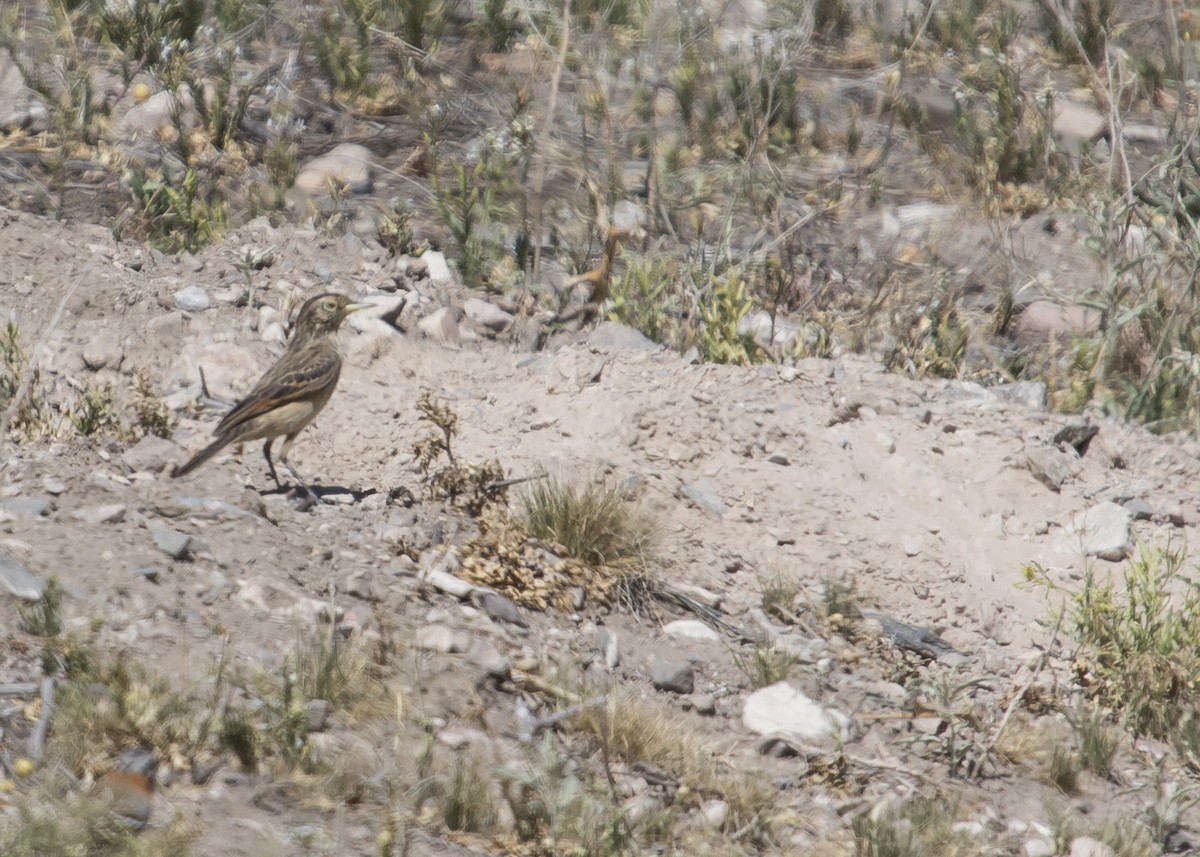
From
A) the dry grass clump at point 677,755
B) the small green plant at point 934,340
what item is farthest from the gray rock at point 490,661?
the small green plant at point 934,340

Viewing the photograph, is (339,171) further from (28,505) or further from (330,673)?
(330,673)

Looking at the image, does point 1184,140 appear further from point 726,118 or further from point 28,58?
point 28,58

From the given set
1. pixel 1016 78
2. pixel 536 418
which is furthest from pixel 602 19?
pixel 536 418

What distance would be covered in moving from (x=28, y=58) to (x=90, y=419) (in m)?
4.70

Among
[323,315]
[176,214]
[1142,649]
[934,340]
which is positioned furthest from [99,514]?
[934,340]

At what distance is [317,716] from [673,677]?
1377 millimetres

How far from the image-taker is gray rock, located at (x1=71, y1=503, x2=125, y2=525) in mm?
5094

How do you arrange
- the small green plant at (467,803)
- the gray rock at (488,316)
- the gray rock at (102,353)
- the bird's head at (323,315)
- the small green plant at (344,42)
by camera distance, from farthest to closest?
the small green plant at (344,42)
the gray rock at (488,316)
the gray rock at (102,353)
the bird's head at (323,315)
the small green plant at (467,803)

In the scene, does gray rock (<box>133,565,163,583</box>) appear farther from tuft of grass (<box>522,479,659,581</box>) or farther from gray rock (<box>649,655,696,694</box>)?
gray rock (<box>649,655,696,694</box>)

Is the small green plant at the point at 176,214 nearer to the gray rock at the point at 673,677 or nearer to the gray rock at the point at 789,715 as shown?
the gray rock at the point at 673,677

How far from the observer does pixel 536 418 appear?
6668 millimetres

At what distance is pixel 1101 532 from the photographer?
6230mm

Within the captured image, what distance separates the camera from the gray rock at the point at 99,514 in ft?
16.7

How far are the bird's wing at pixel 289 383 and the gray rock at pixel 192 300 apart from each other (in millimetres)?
1191
